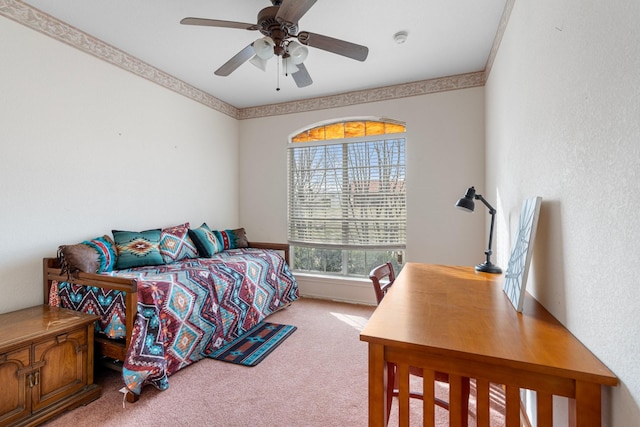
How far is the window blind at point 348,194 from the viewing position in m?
3.59

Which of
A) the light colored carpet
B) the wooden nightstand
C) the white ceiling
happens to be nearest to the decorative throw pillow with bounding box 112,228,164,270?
the wooden nightstand

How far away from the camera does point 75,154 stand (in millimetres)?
2473

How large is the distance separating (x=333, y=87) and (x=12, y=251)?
3.37 meters

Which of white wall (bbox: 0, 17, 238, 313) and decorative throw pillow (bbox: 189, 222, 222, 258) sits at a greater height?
white wall (bbox: 0, 17, 238, 313)

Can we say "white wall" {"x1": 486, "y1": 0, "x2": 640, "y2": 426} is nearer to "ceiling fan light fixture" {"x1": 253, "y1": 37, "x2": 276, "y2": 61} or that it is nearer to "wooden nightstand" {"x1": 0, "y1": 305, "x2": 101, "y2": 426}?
"ceiling fan light fixture" {"x1": 253, "y1": 37, "x2": 276, "y2": 61}

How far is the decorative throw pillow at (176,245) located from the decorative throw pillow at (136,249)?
101 millimetres

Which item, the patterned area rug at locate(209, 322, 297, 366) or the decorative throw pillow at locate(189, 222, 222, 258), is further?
the decorative throw pillow at locate(189, 222, 222, 258)

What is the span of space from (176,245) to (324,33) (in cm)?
251

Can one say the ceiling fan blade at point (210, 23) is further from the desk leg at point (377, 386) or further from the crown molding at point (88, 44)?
the desk leg at point (377, 386)

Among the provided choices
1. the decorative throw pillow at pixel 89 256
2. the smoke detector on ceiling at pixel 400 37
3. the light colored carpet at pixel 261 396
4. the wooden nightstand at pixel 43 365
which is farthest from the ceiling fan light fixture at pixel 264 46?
the light colored carpet at pixel 261 396

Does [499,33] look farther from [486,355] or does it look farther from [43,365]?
[43,365]

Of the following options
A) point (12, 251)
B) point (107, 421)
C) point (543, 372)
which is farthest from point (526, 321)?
point (12, 251)

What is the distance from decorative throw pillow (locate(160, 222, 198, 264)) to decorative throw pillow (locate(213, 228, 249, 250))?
428 mm

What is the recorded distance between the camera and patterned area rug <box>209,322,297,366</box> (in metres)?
2.32
